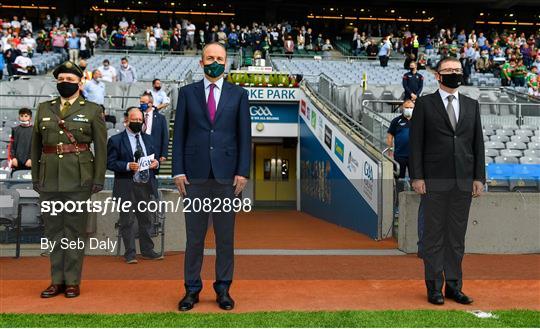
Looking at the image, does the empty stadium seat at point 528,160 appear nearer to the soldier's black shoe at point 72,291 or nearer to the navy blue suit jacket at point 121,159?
the navy blue suit jacket at point 121,159

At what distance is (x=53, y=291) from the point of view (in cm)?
584

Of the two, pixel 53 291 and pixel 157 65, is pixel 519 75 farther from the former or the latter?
pixel 53 291

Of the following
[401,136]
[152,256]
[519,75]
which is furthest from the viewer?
[519,75]

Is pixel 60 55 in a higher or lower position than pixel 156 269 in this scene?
higher

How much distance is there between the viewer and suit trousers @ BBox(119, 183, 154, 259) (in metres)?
7.77

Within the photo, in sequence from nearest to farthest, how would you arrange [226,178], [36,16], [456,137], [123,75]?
1. [226,178]
2. [456,137]
3. [123,75]
4. [36,16]

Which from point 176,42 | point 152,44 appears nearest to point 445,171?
point 152,44

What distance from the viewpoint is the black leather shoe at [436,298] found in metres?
5.66

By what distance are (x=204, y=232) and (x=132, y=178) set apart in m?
2.56

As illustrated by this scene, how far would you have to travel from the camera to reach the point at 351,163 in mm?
14266

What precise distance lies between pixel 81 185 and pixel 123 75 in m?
14.6

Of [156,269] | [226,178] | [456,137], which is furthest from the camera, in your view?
[156,269]

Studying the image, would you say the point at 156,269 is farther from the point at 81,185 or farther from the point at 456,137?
the point at 456,137

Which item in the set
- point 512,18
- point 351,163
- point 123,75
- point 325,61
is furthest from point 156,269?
point 512,18
